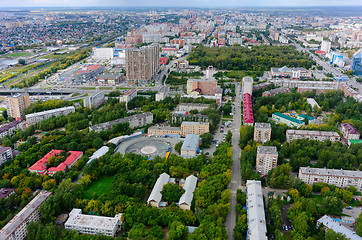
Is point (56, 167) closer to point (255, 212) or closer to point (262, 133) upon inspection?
point (255, 212)

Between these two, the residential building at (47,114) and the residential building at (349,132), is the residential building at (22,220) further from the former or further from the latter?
the residential building at (349,132)

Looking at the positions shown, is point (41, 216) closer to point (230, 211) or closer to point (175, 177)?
point (175, 177)

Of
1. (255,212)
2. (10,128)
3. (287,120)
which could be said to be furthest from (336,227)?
(10,128)

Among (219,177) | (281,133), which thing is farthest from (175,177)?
(281,133)

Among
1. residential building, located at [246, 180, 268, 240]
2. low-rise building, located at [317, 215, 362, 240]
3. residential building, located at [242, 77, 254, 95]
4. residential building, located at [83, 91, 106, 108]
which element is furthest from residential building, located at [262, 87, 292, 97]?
low-rise building, located at [317, 215, 362, 240]

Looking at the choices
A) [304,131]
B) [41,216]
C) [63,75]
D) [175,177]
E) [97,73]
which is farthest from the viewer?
[97,73]
